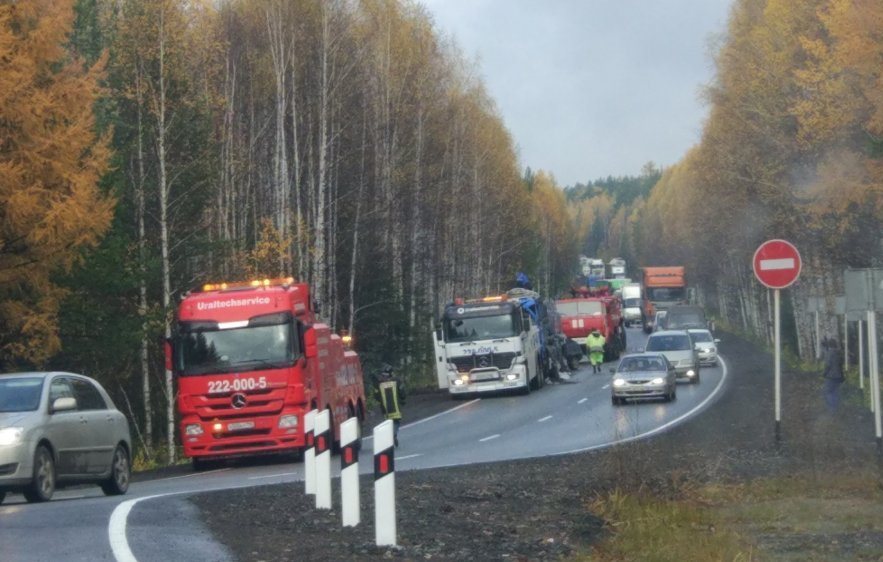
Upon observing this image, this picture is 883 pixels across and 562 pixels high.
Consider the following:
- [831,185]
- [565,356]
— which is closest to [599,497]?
[831,185]

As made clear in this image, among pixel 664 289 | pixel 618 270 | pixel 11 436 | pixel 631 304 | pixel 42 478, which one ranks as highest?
pixel 618 270

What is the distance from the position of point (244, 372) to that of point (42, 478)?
23.7ft

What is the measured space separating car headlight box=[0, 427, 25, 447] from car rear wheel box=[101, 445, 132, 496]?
7.66ft

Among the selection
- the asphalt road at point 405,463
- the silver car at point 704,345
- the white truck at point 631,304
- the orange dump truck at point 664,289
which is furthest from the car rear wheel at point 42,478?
the white truck at point 631,304

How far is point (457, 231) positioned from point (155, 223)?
3158 centimetres

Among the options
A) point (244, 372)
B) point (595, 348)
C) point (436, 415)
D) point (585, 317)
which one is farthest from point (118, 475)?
point (585, 317)

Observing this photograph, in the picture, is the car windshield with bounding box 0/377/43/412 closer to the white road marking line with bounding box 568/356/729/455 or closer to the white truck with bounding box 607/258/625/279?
the white road marking line with bounding box 568/356/729/455

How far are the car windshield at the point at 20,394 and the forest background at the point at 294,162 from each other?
10.3m

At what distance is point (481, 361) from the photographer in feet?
139

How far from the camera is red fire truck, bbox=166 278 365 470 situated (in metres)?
22.7

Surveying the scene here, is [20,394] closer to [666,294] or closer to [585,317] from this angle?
[585,317]

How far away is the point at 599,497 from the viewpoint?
49.4ft

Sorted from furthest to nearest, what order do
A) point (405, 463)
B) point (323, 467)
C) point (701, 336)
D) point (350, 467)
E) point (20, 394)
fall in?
1. point (701, 336)
2. point (405, 463)
3. point (20, 394)
4. point (323, 467)
5. point (350, 467)

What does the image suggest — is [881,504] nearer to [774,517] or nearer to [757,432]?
[774,517]
